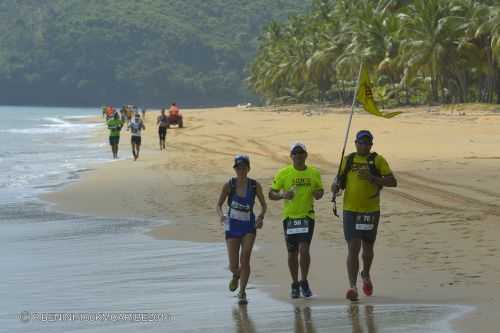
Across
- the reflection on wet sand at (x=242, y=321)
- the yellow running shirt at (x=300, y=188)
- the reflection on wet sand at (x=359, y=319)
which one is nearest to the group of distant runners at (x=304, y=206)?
the yellow running shirt at (x=300, y=188)

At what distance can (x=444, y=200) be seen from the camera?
15.5 m

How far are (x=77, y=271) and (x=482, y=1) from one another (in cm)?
5071

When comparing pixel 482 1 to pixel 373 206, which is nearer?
pixel 373 206

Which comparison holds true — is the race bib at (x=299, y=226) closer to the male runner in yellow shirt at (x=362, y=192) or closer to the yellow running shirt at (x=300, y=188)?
the yellow running shirt at (x=300, y=188)

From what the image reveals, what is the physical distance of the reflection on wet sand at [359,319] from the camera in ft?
23.9

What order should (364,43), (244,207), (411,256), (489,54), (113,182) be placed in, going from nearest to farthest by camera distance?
(244,207) → (411,256) → (113,182) → (489,54) → (364,43)

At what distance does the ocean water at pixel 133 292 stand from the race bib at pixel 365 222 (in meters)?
0.79

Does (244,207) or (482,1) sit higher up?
(482,1)

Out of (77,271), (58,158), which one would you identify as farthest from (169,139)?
(77,271)

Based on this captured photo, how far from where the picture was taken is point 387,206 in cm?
1519

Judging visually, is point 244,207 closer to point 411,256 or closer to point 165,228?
point 411,256

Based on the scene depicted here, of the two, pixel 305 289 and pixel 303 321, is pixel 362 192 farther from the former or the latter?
pixel 303 321

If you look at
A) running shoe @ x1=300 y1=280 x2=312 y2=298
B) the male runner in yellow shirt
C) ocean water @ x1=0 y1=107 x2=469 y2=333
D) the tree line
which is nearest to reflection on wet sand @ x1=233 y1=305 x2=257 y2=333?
ocean water @ x1=0 y1=107 x2=469 y2=333

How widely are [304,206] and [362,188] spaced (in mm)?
502
